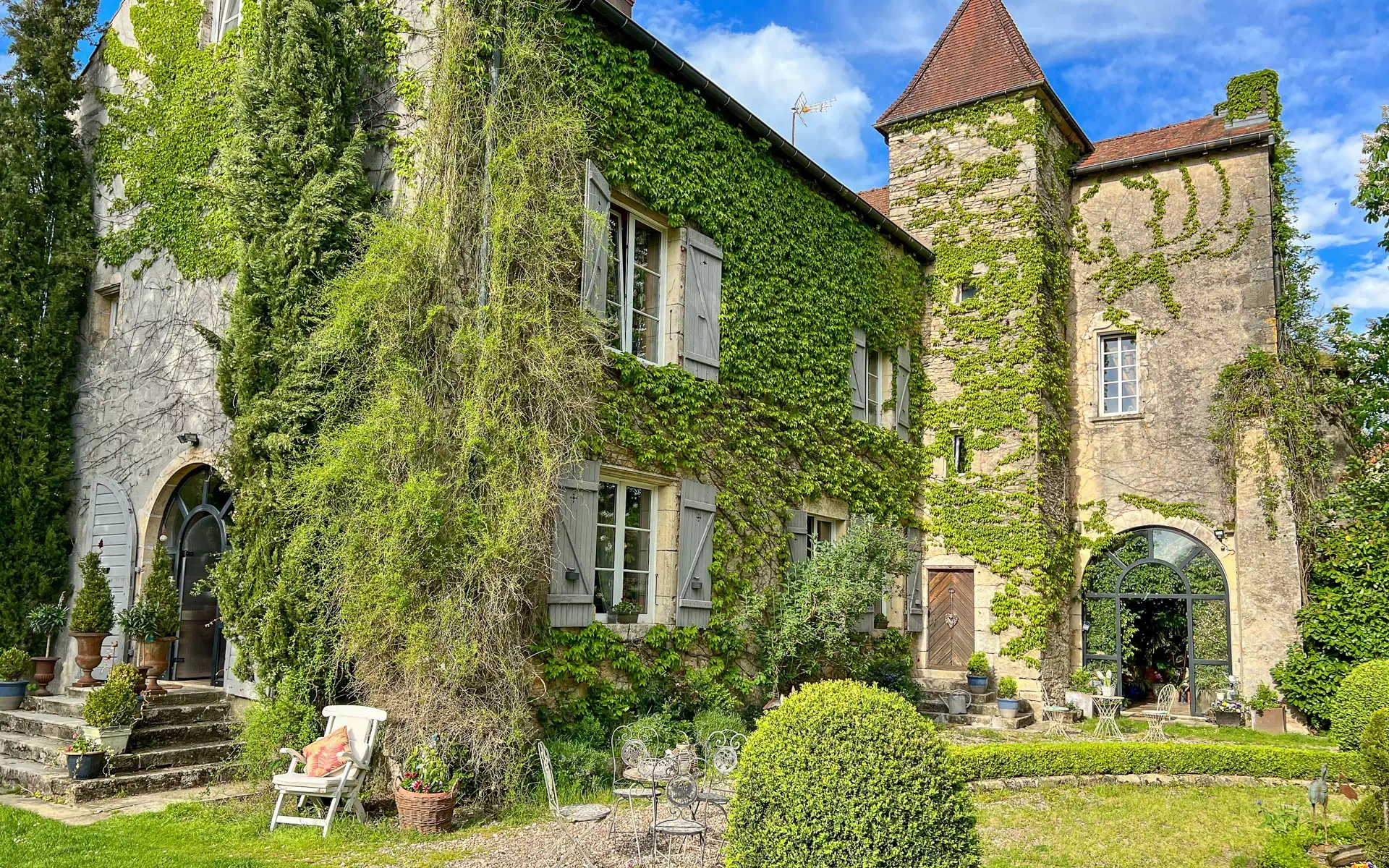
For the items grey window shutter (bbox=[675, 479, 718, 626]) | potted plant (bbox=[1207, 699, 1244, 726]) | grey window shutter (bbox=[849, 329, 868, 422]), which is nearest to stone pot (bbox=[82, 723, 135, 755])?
grey window shutter (bbox=[675, 479, 718, 626])

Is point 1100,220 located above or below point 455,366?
above

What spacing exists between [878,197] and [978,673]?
9227mm

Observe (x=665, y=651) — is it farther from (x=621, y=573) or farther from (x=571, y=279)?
(x=571, y=279)

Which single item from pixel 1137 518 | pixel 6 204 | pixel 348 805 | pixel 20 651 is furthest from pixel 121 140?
pixel 1137 518

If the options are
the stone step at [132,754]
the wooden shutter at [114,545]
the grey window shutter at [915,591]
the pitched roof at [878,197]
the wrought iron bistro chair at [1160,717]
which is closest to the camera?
the stone step at [132,754]

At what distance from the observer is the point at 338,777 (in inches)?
250

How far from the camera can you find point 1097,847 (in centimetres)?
674

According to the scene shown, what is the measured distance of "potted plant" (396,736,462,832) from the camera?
20.8 ft

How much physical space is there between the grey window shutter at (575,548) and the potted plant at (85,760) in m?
3.57

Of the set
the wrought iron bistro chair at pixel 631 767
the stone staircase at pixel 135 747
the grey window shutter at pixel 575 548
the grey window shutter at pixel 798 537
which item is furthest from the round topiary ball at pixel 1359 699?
the stone staircase at pixel 135 747

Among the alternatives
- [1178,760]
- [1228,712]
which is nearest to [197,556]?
[1178,760]

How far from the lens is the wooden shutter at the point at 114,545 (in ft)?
32.0

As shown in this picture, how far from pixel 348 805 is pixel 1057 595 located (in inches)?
416

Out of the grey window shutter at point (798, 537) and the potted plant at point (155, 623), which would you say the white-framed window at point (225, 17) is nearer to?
the potted plant at point (155, 623)
